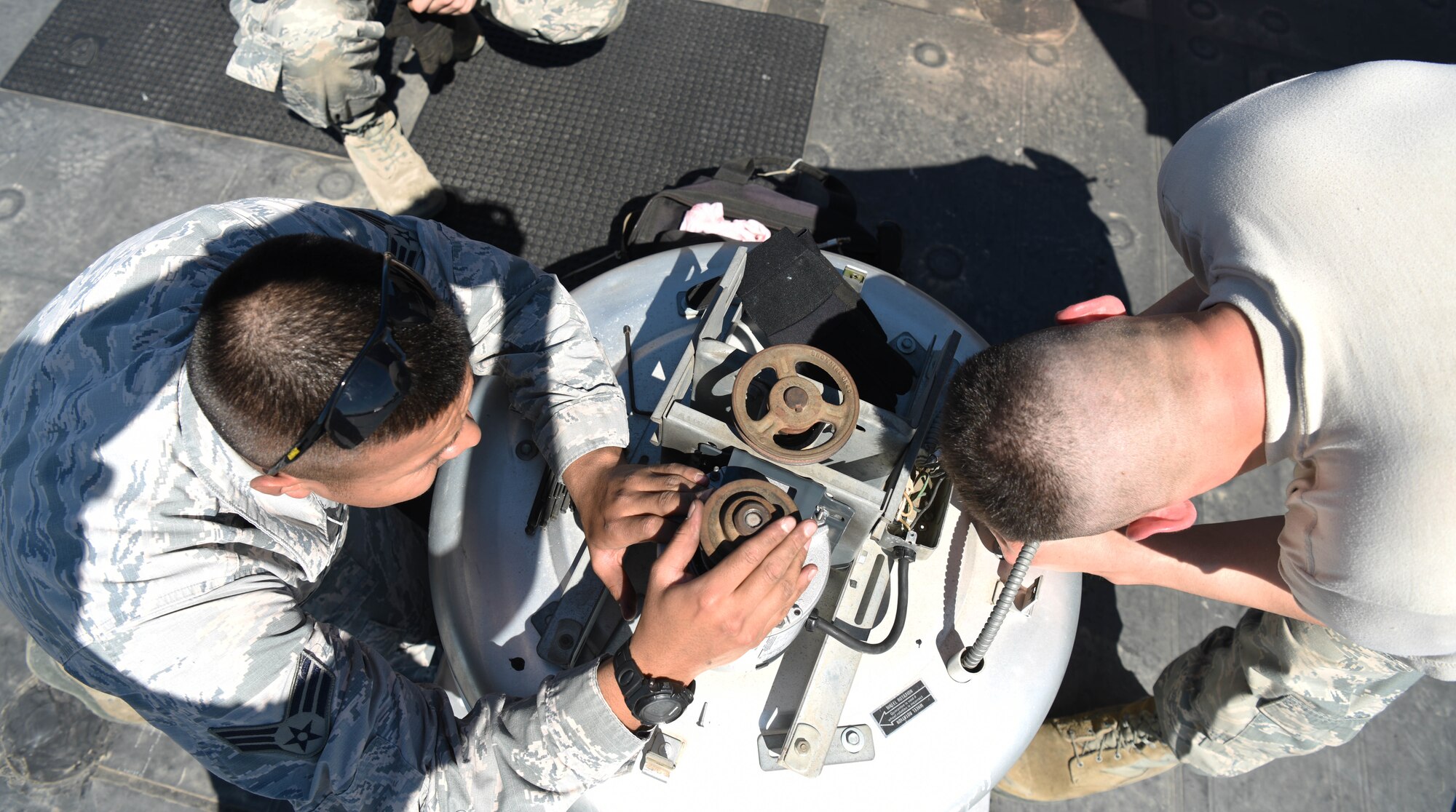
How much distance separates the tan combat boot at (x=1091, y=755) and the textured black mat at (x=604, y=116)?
1.95 m

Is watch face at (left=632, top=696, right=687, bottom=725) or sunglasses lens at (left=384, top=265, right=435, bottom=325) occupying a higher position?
sunglasses lens at (left=384, top=265, right=435, bottom=325)

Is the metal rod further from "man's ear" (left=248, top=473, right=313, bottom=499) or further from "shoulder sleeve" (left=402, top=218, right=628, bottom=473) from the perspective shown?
"man's ear" (left=248, top=473, right=313, bottom=499)

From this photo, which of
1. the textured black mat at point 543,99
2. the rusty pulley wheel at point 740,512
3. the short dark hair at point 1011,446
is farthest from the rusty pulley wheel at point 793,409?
the textured black mat at point 543,99

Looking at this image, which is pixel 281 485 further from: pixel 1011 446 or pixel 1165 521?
pixel 1165 521

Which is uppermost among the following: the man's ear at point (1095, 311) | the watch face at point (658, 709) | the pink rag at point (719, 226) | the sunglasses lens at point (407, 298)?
the sunglasses lens at point (407, 298)

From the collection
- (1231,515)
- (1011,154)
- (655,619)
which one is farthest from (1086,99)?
(655,619)

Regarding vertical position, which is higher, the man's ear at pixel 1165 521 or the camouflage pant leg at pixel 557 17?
the camouflage pant leg at pixel 557 17

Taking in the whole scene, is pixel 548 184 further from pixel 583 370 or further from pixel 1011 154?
pixel 1011 154

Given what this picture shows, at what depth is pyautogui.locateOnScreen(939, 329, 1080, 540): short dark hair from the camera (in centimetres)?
130

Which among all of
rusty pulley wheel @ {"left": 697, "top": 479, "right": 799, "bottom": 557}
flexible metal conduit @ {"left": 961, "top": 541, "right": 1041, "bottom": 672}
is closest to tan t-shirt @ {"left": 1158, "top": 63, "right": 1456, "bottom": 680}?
flexible metal conduit @ {"left": 961, "top": 541, "right": 1041, "bottom": 672}

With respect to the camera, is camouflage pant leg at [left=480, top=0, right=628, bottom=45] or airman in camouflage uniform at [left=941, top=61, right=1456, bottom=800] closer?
A: airman in camouflage uniform at [left=941, top=61, right=1456, bottom=800]

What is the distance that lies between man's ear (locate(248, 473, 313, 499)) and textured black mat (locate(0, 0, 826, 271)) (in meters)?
1.54

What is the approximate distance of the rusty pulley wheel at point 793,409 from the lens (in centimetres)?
124

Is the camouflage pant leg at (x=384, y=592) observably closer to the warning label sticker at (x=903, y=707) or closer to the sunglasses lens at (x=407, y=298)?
the sunglasses lens at (x=407, y=298)
